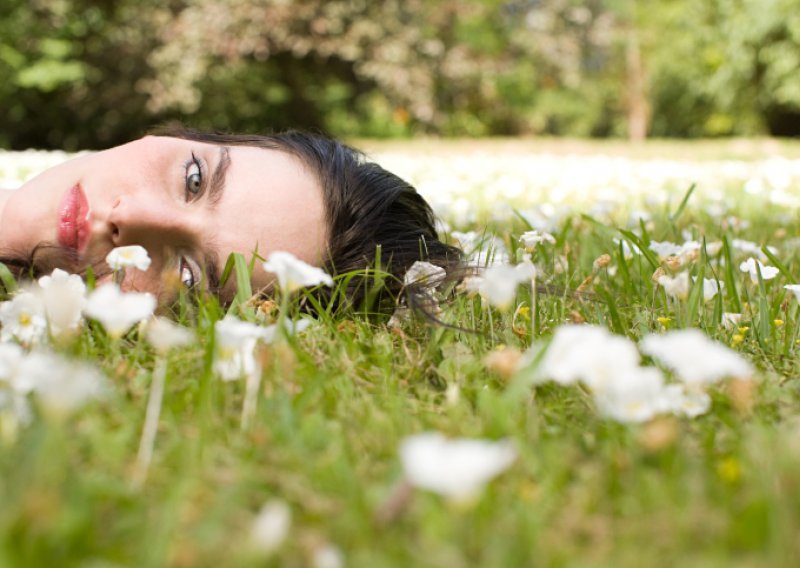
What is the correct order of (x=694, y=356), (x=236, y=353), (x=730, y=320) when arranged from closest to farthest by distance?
(x=694, y=356) < (x=236, y=353) < (x=730, y=320)

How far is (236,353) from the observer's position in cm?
132

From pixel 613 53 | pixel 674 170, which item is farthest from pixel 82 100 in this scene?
pixel 613 53

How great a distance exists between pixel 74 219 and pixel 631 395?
5.41ft

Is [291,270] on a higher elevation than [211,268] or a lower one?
higher

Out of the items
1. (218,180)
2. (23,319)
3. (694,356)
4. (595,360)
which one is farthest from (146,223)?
(694,356)

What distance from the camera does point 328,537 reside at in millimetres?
858

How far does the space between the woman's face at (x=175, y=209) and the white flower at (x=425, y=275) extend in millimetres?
282

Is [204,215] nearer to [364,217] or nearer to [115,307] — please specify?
[364,217]

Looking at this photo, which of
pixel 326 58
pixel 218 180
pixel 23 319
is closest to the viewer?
pixel 23 319

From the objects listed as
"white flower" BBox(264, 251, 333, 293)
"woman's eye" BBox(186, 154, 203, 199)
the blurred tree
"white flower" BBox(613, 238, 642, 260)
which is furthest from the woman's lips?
the blurred tree

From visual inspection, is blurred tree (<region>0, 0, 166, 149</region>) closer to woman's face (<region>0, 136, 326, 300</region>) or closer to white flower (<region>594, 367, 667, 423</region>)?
woman's face (<region>0, 136, 326, 300</region>)

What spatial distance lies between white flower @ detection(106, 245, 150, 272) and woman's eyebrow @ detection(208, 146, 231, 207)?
1.44 ft

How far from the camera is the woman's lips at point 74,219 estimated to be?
2.14 m

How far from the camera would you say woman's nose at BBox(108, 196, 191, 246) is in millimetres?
1976
